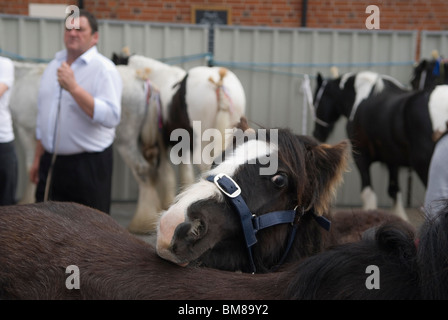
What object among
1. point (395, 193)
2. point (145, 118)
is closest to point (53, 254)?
point (145, 118)

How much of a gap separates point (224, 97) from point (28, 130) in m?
2.34

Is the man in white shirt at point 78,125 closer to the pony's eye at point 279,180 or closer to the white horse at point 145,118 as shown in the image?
the pony's eye at point 279,180

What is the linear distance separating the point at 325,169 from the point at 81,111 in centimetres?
192

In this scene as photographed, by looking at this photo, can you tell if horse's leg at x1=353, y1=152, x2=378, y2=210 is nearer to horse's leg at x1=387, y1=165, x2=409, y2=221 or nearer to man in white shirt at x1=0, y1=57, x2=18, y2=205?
horse's leg at x1=387, y1=165, x2=409, y2=221

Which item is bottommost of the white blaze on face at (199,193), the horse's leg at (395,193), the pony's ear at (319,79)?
the horse's leg at (395,193)

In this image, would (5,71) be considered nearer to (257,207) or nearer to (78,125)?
(78,125)

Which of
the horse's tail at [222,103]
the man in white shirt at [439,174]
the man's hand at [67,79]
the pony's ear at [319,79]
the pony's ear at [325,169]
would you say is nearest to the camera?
the pony's ear at [325,169]

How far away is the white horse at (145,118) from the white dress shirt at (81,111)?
2.35 metres

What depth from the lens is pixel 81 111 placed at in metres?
3.70

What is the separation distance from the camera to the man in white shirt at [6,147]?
402 cm

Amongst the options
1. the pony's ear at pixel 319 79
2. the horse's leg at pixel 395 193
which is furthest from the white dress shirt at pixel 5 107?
the horse's leg at pixel 395 193

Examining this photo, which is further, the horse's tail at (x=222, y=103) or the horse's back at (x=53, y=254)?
the horse's tail at (x=222, y=103)
